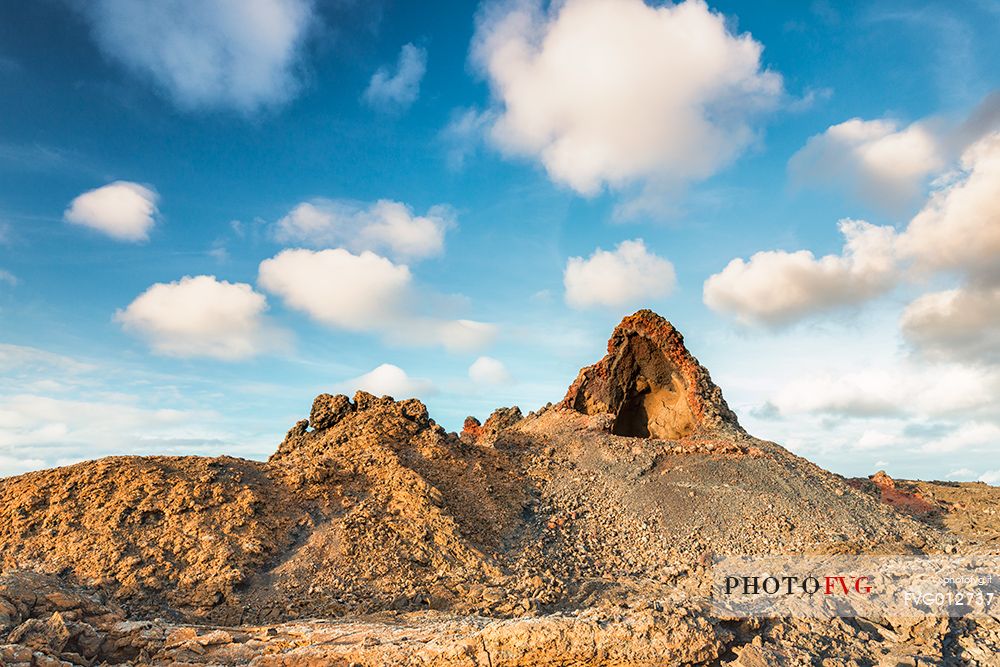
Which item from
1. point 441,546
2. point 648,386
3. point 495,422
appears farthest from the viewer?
point 495,422

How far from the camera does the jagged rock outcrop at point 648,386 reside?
28766 mm

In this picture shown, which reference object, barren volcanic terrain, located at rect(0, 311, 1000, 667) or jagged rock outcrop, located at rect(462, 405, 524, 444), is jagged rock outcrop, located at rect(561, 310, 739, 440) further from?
jagged rock outcrop, located at rect(462, 405, 524, 444)

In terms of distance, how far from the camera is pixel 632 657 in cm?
943

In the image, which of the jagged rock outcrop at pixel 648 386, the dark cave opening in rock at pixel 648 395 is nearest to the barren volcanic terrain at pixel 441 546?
the jagged rock outcrop at pixel 648 386

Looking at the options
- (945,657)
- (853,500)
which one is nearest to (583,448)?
(853,500)

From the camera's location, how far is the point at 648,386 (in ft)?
103

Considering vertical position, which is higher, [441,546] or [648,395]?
[648,395]

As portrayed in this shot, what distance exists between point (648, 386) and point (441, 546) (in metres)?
17.8

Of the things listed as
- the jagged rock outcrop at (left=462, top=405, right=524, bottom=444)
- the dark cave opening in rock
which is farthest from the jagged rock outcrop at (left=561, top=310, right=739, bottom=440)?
the jagged rock outcrop at (left=462, top=405, right=524, bottom=444)

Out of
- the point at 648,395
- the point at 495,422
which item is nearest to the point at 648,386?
the point at 648,395

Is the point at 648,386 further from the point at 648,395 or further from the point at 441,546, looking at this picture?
the point at 441,546

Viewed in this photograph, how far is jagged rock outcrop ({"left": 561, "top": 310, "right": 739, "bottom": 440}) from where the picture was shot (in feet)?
94.4

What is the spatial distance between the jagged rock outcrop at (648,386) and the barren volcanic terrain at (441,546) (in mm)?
1020

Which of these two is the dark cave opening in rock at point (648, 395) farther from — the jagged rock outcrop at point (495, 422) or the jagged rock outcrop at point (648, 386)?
the jagged rock outcrop at point (495, 422)
